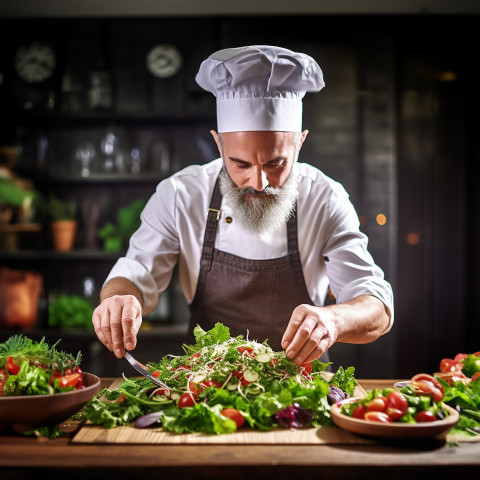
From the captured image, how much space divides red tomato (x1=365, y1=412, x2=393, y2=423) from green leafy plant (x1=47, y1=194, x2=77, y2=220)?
331cm

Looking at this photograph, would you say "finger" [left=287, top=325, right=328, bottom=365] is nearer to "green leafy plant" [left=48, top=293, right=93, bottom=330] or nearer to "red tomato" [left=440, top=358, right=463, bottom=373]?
"red tomato" [left=440, top=358, right=463, bottom=373]

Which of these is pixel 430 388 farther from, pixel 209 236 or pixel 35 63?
pixel 35 63

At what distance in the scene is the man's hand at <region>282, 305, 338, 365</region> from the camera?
1.74m

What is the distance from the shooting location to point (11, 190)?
4.32 m

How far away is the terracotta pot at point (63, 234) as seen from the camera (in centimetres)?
435

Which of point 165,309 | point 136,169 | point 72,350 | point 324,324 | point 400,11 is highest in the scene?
point 400,11

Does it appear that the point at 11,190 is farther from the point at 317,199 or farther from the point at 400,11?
the point at 400,11

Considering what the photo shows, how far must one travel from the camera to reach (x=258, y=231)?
2379 millimetres

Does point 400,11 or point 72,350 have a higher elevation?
point 400,11

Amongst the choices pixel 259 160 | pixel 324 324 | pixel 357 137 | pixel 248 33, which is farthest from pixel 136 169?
pixel 324 324

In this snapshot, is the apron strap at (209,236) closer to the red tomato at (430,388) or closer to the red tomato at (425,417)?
the red tomato at (430,388)

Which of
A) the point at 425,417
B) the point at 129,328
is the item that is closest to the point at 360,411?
the point at 425,417

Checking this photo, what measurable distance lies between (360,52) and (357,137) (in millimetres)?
594

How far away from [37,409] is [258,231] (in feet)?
3.69
